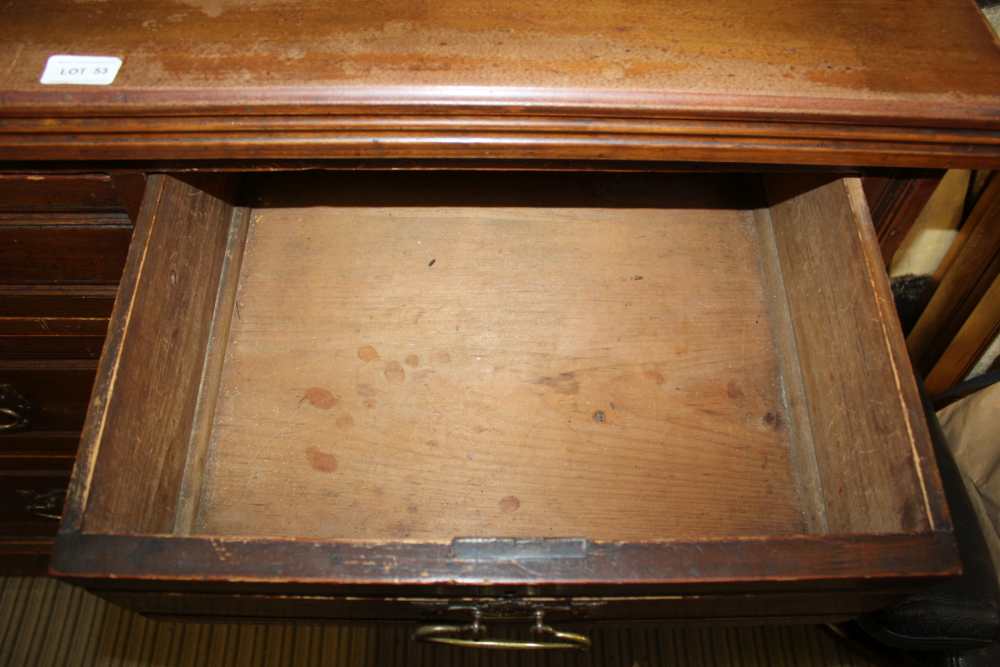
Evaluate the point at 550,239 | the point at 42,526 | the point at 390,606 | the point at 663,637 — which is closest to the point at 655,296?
the point at 550,239

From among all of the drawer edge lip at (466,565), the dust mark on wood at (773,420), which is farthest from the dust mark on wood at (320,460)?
the dust mark on wood at (773,420)

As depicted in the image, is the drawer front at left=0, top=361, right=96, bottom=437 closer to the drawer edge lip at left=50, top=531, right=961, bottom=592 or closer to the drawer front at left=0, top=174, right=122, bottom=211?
the drawer front at left=0, top=174, right=122, bottom=211

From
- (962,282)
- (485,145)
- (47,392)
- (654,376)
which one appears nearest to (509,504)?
(654,376)

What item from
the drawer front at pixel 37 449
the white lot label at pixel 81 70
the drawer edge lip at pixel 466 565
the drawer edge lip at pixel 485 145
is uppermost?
the white lot label at pixel 81 70

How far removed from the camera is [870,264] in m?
0.68

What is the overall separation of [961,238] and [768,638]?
0.73 m

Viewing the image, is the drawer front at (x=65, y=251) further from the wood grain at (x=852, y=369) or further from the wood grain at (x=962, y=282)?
the wood grain at (x=962, y=282)

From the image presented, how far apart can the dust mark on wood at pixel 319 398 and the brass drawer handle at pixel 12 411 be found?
0.45 meters

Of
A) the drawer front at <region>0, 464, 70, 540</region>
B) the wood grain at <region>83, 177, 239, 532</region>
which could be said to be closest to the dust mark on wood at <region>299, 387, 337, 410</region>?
the wood grain at <region>83, 177, 239, 532</region>

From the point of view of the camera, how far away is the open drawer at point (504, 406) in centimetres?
55

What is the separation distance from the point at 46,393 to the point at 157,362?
0.40m

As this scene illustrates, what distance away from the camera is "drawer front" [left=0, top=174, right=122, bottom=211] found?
2.22 feet

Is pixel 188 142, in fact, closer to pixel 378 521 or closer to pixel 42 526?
pixel 378 521

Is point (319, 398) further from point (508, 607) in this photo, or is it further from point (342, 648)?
point (342, 648)
